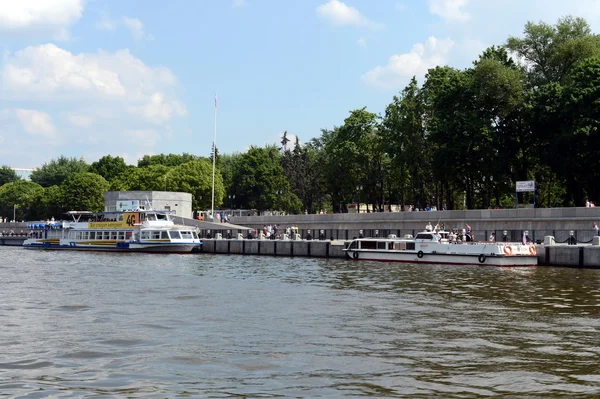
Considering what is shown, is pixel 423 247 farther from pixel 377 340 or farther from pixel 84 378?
pixel 84 378

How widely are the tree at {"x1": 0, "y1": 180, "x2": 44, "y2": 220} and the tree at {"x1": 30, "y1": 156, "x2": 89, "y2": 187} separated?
480 inches

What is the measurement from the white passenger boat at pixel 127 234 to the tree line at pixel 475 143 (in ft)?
89.8

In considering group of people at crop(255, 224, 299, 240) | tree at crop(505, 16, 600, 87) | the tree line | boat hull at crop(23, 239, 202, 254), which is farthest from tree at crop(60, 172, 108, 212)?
tree at crop(505, 16, 600, 87)

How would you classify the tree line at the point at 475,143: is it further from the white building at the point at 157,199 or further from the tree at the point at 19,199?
the tree at the point at 19,199

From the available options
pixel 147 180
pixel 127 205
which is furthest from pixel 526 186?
pixel 147 180

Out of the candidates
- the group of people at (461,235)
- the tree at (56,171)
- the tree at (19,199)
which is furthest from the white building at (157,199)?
the tree at (56,171)

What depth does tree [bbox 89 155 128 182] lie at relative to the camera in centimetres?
16538

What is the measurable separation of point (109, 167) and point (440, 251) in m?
123

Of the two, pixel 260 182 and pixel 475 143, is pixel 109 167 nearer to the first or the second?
pixel 260 182

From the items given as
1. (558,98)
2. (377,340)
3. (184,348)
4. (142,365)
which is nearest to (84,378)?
(142,365)

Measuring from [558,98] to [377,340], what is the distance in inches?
2201

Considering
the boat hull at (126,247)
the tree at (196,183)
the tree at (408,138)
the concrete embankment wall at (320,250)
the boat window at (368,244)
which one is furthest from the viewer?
the tree at (196,183)

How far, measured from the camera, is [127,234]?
81.1 meters

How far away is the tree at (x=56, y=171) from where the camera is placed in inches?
7317
